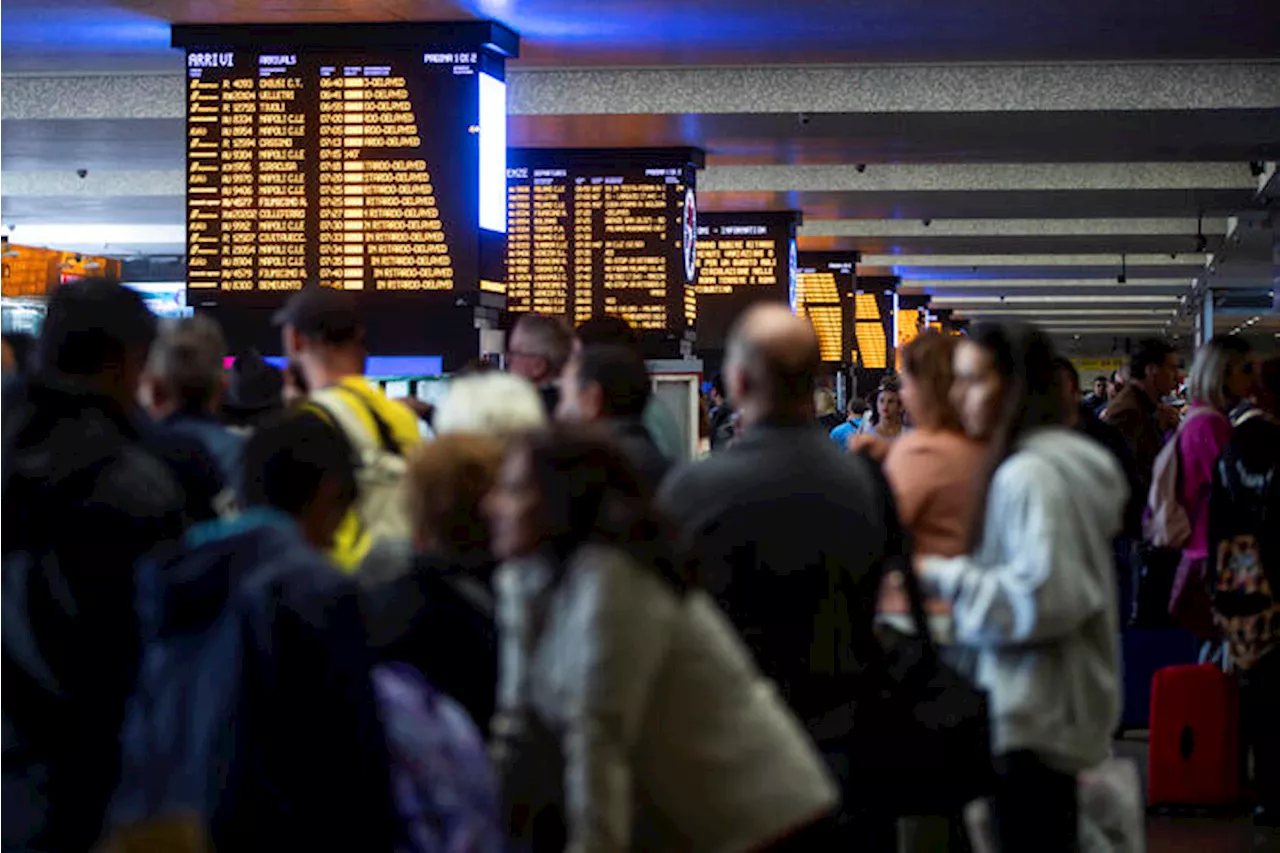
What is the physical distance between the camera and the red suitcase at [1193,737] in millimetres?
7898

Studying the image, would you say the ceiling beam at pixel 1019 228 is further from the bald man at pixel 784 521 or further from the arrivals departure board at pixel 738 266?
the bald man at pixel 784 521

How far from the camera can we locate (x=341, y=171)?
10.8m

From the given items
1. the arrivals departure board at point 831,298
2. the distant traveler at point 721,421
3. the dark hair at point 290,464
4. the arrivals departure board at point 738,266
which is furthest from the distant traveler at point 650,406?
the arrivals departure board at point 831,298

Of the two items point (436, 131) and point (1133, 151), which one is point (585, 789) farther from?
point (1133, 151)

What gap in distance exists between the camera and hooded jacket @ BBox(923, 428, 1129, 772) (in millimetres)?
4613

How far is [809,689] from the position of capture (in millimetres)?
4535

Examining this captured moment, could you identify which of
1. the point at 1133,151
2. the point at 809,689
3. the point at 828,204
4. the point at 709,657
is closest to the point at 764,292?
the point at 828,204

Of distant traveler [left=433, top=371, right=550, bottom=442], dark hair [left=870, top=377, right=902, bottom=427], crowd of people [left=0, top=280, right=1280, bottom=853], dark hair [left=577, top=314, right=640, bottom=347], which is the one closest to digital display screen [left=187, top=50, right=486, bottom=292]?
dark hair [left=577, top=314, right=640, bottom=347]

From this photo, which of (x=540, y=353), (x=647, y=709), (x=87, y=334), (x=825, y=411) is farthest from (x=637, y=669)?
(x=825, y=411)

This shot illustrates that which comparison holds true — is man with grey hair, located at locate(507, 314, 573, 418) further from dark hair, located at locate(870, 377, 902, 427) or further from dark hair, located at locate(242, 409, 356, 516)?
dark hair, located at locate(870, 377, 902, 427)

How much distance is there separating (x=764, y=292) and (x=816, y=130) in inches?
187

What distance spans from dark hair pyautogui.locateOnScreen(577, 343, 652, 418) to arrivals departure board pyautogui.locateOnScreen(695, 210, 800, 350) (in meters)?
13.8

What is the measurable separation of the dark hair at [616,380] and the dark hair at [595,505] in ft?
6.03

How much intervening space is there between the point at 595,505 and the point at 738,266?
16362 mm
